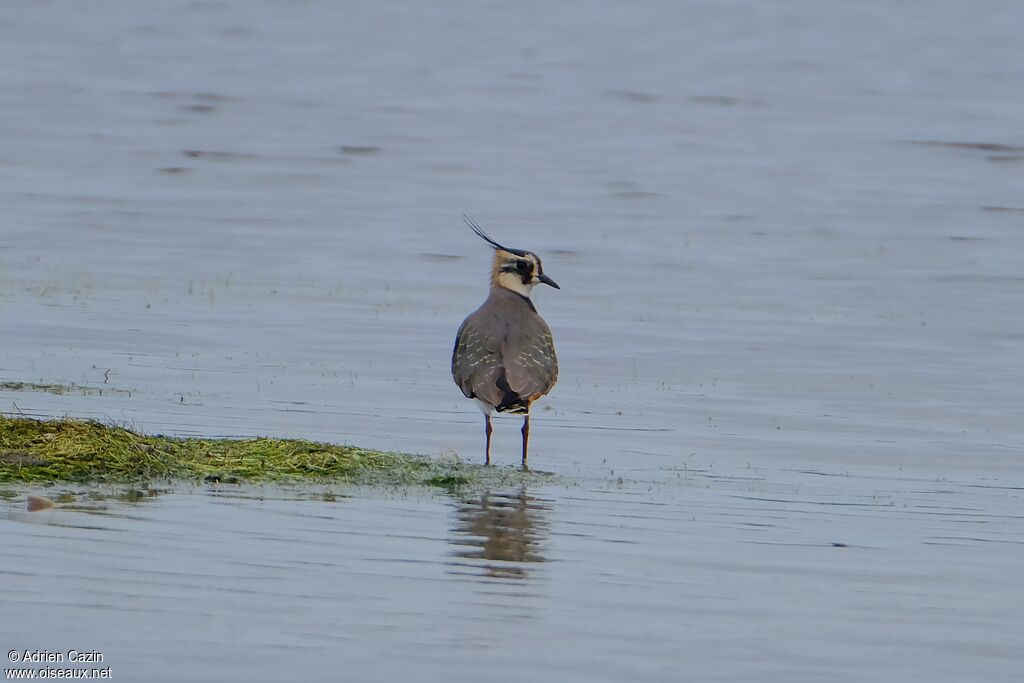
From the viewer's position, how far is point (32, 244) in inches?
807

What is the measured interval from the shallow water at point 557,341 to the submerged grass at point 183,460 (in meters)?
0.34

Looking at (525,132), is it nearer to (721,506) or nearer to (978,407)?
(978,407)

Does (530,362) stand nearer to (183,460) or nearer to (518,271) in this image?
(518,271)

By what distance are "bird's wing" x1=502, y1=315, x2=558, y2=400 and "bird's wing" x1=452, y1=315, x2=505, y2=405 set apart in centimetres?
7

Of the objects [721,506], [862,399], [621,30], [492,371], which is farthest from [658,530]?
[621,30]

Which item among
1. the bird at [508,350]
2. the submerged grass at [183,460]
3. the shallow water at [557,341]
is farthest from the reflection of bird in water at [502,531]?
the bird at [508,350]

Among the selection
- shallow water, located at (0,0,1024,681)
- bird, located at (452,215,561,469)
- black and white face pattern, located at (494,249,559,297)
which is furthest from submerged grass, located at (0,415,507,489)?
black and white face pattern, located at (494,249,559,297)

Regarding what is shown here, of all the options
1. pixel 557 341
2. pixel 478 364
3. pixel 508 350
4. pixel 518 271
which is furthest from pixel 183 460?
pixel 557 341

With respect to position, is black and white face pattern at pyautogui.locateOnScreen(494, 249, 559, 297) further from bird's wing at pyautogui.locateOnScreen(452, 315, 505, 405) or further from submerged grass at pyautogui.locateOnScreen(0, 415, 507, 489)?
submerged grass at pyautogui.locateOnScreen(0, 415, 507, 489)

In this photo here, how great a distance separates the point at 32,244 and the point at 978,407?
34.6 feet

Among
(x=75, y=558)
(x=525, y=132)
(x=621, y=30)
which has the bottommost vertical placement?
(x=75, y=558)

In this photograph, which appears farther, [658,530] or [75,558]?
[658,530]

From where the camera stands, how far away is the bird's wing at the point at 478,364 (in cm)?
1145

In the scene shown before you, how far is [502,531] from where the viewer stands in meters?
9.07
